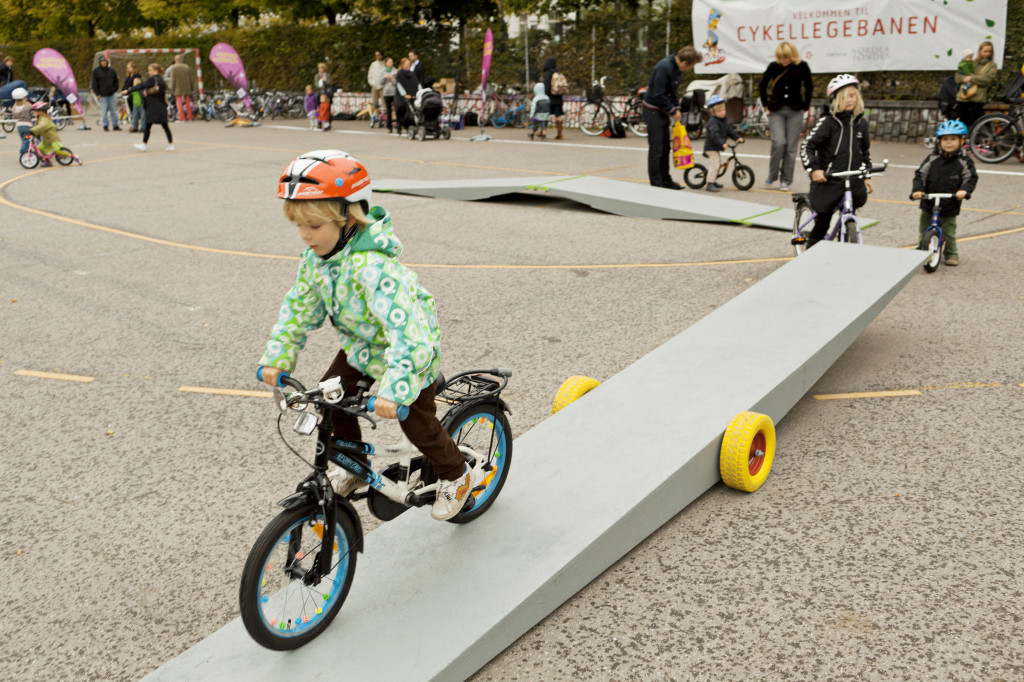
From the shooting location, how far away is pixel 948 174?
29.6ft

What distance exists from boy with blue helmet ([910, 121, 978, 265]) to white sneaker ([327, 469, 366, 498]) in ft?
23.4

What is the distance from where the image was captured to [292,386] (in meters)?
3.30

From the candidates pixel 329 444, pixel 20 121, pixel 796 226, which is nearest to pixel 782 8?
pixel 796 226

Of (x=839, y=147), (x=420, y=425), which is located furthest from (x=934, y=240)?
(x=420, y=425)

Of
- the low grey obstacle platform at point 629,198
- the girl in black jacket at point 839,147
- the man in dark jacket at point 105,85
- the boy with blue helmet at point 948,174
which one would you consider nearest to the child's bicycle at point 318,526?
the girl in black jacket at point 839,147

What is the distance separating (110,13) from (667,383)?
1950 inches

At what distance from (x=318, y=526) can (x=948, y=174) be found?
788 centimetres

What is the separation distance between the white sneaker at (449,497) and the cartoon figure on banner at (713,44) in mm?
21139

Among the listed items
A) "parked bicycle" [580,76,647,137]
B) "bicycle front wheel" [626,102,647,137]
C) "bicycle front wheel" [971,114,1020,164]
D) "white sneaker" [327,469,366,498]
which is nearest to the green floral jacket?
"white sneaker" [327,469,366,498]

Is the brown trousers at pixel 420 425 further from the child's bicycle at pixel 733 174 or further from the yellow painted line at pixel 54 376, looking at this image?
the child's bicycle at pixel 733 174

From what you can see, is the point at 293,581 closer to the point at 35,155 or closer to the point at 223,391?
the point at 223,391

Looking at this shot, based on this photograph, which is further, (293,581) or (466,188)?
(466,188)

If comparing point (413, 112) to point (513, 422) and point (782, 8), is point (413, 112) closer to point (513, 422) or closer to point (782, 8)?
point (782, 8)

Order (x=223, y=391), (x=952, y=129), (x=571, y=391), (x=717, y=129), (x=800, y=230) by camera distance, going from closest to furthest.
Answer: (x=571, y=391) < (x=223, y=391) < (x=952, y=129) < (x=800, y=230) < (x=717, y=129)
